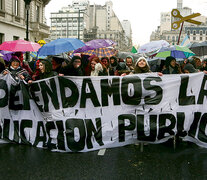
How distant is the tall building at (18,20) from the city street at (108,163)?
23197 mm

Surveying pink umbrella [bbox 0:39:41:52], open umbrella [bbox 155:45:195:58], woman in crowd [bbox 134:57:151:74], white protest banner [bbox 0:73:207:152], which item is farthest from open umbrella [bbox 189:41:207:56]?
white protest banner [bbox 0:73:207:152]

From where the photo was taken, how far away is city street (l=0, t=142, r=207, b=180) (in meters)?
4.35

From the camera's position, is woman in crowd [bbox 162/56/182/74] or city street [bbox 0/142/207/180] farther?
woman in crowd [bbox 162/56/182/74]

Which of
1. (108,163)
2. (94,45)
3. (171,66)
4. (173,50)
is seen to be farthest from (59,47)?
(173,50)

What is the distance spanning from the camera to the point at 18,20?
30203 millimetres

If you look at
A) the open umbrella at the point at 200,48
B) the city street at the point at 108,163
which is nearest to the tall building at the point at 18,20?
the open umbrella at the point at 200,48

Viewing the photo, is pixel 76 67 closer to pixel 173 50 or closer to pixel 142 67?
pixel 142 67

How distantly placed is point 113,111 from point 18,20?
1063 inches

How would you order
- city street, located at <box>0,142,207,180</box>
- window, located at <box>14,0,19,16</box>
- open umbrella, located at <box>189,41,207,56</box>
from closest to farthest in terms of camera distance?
city street, located at <box>0,142,207,180</box> → open umbrella, located at <box>189,41,207,56</box> → window, located at <box>14,0,19,16</box>

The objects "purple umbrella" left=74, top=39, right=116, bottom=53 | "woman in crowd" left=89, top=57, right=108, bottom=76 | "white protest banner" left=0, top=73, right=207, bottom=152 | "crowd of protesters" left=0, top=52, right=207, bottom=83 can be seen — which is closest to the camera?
"white protest banner" left=0, top=73, right=207, bottom=152

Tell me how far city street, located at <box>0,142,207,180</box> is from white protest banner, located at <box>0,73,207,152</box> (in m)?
0.24

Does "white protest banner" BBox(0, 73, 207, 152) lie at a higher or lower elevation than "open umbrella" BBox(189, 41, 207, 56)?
lower

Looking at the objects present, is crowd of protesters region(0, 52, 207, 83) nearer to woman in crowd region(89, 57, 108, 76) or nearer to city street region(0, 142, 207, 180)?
woman in crowd region(89, 57, 108, 76)

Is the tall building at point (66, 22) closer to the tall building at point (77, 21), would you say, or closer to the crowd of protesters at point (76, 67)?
the tall building at point (77, 21)
